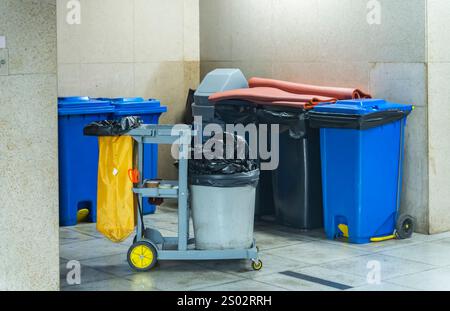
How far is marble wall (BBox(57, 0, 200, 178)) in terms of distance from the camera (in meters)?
8.80

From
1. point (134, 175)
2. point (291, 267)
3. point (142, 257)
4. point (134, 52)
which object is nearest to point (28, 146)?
point (134, 175)

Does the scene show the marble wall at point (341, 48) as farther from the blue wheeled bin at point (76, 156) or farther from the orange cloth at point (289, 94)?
the blue wheeled bin at point (76, 156)

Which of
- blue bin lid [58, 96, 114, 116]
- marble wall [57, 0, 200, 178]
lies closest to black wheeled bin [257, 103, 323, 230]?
blue bin lid [58, 96, 114, 116]

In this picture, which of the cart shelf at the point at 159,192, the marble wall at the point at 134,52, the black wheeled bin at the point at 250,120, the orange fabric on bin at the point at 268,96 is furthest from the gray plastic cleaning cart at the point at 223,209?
the marble wall at the point at 134,52

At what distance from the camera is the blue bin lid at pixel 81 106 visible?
7.94 m

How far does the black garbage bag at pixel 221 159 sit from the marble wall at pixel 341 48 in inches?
74.9

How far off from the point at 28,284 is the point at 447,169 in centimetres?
405

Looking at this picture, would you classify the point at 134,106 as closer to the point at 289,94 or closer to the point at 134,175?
the point at 289,94

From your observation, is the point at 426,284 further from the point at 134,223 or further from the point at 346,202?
the point at 134,223

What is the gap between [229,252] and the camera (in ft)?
20.6

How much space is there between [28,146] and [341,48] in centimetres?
386

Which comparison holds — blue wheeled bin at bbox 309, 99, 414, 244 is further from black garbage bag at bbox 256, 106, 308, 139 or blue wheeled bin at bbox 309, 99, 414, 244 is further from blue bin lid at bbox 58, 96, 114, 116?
blue bin lid at bbox 58, 96, 114, 116
